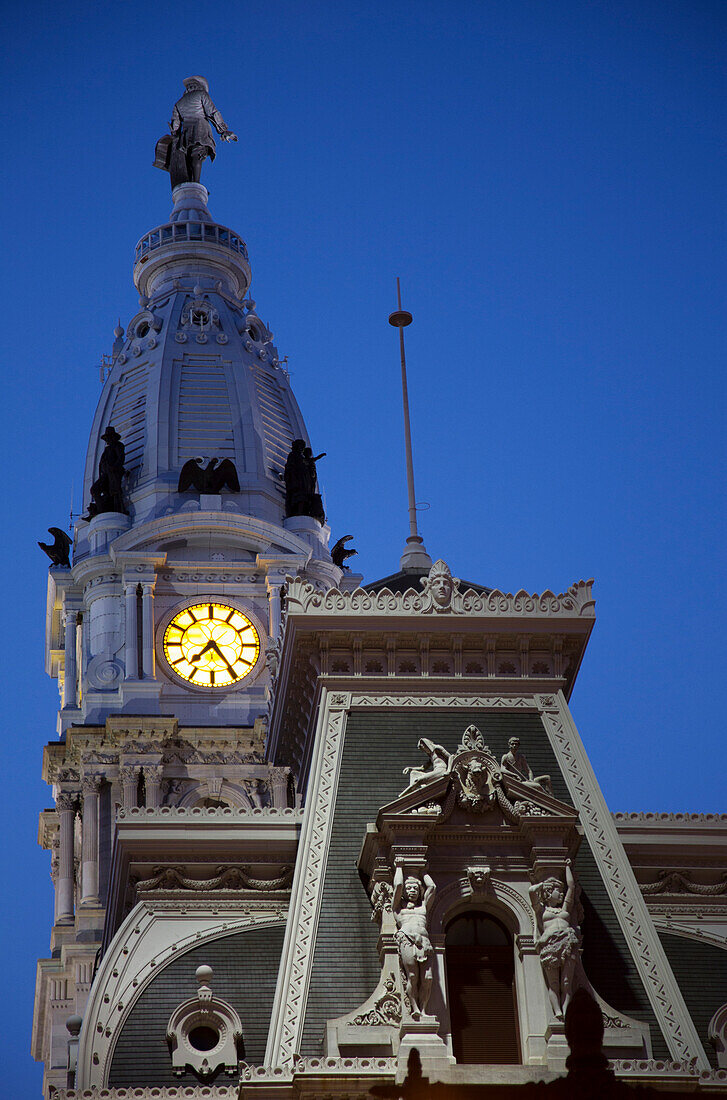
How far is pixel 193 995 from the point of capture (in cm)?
3525

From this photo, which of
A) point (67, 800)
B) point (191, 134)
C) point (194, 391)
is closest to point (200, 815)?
point (67, 800)

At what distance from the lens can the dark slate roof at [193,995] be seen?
3431 centimetres

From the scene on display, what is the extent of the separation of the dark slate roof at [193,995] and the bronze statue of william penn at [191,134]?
3227 inches

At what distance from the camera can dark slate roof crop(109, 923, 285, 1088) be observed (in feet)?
113

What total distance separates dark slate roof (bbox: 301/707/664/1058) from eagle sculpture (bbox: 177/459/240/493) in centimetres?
5502

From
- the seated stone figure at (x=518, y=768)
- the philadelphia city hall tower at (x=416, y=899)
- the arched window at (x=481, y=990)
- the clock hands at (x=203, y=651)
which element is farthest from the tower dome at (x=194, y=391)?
the arched window at (x=481, y=990)

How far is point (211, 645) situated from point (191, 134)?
35.0 metres

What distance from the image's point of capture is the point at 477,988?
34688 mm

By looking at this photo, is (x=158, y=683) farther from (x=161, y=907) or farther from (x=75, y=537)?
(x=161, y=907)

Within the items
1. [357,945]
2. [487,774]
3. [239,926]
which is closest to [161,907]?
[239,926]

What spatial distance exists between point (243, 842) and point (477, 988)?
496 cm

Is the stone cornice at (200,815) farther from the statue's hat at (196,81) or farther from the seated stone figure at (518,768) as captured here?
the statue's hat at (196,81)

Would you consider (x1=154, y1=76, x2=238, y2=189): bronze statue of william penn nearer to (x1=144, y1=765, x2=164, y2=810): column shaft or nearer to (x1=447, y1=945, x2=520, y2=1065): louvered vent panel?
(x1=144, y1=765, x2=164, y2=810): column shaft

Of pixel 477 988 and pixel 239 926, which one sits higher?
pixel 239 926
